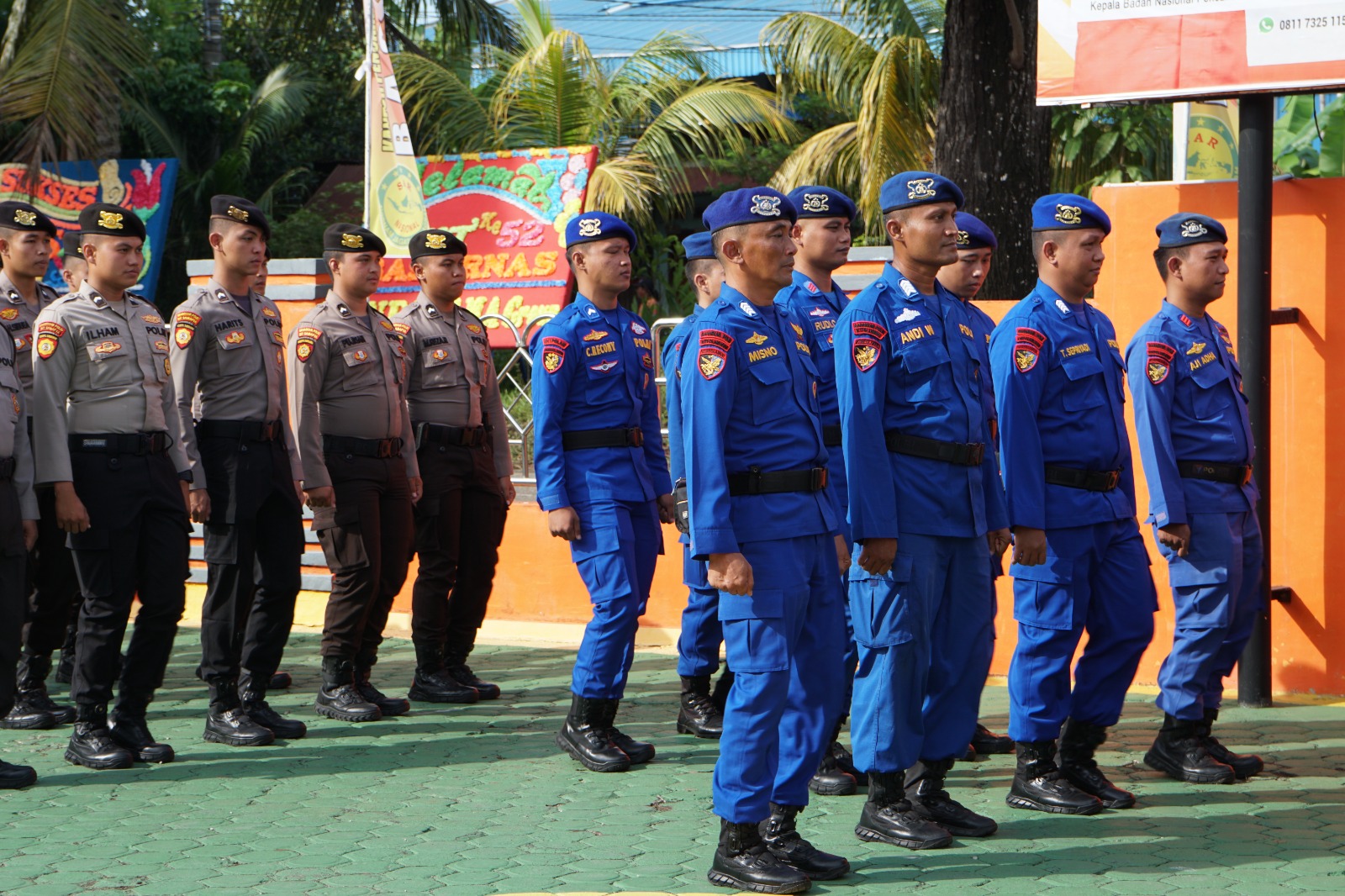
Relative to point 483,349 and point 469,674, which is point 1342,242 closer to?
point 483,349

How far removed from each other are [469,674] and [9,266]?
304 cm

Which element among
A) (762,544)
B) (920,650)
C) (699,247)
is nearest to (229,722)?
(699,247)

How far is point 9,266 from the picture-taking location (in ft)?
22.9

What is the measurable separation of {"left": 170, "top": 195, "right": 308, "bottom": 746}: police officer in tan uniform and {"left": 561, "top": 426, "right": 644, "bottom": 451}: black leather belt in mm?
1430

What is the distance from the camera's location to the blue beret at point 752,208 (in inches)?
189

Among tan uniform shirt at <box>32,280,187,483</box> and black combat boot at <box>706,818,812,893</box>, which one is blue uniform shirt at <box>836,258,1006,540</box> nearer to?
black combat boot at <box>706,818,812,893</box>

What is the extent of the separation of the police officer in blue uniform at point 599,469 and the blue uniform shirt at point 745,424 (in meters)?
1.50

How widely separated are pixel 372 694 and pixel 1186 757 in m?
3.90

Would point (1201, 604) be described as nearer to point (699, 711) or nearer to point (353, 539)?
point (699, 711)

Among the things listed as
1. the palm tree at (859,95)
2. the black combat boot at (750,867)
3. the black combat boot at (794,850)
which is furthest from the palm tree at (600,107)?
the black combat boot at (750,867)

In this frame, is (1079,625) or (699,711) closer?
(1079,625)

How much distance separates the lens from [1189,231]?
6.16 metres

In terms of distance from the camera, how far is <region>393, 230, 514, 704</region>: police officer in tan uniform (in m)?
7.87

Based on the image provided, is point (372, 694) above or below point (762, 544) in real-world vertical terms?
below
